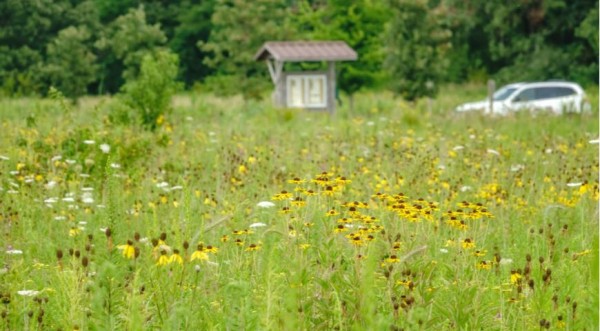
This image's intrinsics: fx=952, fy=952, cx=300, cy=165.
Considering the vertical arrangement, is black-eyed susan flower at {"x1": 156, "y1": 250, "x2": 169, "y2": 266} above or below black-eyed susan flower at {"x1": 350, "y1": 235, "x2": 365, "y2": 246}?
above

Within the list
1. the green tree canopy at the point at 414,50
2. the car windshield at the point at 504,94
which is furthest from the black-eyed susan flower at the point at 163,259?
the green tree canopy at the point at 414,50

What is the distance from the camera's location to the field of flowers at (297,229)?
3398 mm

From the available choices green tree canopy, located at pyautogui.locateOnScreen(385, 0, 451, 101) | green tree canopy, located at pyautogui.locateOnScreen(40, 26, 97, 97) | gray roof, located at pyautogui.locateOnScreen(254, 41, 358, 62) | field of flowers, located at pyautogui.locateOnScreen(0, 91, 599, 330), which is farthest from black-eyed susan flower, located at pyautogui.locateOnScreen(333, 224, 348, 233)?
green tree canopy, located at pyautogui.locateOnScreen(40, 26, 97, 97)

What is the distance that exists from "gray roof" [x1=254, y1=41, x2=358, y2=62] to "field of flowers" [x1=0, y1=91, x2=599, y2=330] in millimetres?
7299

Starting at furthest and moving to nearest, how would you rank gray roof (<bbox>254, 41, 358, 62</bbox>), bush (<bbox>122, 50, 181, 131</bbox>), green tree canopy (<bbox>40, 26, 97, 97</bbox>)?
green tree canopy (<bbox>40, 26, 97, 97</bbox>) → gray roof (<bbox>254, 41, 358, 62</bbox>) → bush (<bbox>122, 50, 181, 131</bbox>)

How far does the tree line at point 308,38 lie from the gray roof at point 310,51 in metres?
2.43

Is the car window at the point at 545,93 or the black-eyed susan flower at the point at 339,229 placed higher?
the black-eyed susan flower at the point at 339,229

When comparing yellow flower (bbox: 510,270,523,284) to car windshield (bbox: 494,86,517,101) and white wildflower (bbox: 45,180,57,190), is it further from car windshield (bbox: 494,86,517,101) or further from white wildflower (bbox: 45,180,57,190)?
car windshield (bbox: 494,86,517,101)

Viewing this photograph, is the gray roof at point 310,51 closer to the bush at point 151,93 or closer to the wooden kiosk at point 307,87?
the wooden kiosk at point 307,87

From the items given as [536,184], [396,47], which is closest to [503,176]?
[536,184]

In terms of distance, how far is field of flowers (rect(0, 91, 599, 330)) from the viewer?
3.40m

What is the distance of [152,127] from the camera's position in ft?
40.8

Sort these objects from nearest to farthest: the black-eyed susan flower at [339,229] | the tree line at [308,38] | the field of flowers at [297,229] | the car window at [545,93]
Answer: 1. the field of flowers at [297,229]
2. the black-eyed susan flower at [339,229]
3. the car window at [545,93]
4. the tree line at [308,38]

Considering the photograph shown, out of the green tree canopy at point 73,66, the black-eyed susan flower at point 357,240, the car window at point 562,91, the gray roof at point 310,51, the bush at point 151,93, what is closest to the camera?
the black-eyed susan flower at point 357,240
